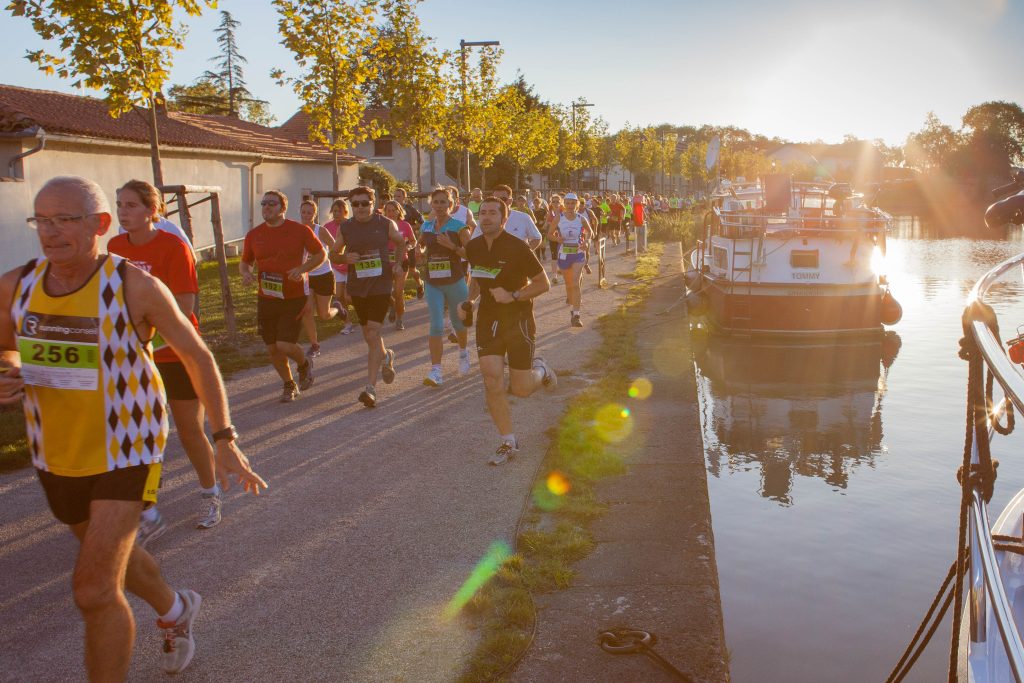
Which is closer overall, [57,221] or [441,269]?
[57,221]

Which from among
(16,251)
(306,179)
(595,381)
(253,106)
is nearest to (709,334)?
(595,381)

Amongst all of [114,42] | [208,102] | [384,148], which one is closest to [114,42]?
[114,42]

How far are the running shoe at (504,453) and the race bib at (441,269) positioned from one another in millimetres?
3174

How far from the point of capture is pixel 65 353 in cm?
313

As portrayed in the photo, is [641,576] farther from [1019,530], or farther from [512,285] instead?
[512,285]

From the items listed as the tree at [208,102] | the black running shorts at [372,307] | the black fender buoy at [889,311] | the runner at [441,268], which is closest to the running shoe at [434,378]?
the runner at [441,268]

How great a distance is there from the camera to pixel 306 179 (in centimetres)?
3578

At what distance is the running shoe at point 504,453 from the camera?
6765 millimetres

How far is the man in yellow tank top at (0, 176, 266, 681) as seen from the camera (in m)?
3.09

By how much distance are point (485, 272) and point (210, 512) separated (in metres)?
2.76

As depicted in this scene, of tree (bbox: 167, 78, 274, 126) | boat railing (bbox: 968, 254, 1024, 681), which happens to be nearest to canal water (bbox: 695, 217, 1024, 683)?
boat railing (bbox: 968, 254, 1024, 681)

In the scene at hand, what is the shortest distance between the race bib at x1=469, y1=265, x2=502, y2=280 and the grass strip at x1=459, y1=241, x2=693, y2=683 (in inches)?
56.5

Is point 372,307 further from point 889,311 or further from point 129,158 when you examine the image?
point 129,158

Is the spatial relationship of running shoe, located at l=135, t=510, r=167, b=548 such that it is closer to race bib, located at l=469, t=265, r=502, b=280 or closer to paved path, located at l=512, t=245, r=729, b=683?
paved path, located at l=512, t=245, r=729, b=683
